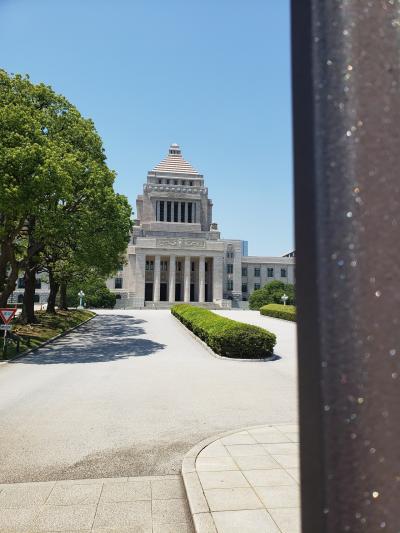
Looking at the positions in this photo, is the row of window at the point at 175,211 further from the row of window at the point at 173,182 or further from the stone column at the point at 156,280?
the stone column at the point at 156,280

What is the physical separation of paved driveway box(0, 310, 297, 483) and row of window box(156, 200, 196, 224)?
66.7m

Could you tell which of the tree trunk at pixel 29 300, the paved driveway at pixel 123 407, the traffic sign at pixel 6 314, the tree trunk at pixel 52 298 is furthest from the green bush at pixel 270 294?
the traffic sign at pixel 6 314

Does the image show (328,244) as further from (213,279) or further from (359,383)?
(213,279)

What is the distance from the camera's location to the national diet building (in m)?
72.8

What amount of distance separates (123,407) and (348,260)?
389 inches

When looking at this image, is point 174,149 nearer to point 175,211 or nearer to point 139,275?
point 175,211

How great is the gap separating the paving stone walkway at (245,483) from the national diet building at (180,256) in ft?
203

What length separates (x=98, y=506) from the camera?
496 cm

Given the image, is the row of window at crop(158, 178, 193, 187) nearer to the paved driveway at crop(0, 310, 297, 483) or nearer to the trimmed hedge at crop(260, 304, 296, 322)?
the trimmed hedge at crop(260, 304, 296, 322)

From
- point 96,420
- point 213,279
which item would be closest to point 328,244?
point 96,420

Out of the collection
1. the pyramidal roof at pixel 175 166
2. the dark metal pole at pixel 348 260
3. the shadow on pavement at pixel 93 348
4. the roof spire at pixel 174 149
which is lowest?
the shadow on pavement at pixel 93 348

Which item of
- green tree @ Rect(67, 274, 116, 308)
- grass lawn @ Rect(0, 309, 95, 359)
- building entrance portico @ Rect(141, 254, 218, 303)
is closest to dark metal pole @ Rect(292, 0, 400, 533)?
grass lawn @ Rect(0, 309, 95, 359)

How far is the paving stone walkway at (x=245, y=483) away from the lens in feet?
14.6

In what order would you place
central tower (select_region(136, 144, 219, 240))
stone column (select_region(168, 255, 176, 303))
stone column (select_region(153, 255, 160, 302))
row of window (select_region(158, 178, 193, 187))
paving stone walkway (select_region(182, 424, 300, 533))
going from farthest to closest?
1. row of window (select_region(158, 178, 193, 187))
2. central tower (select_region(136, 144, 219, 240))
3. stone column (select_region(153, 255, 160, 302))
4. stone column (select_region(168, 255, 176, 303))
5. paving stone walkway (select_region(182, 424, 300, 533))
